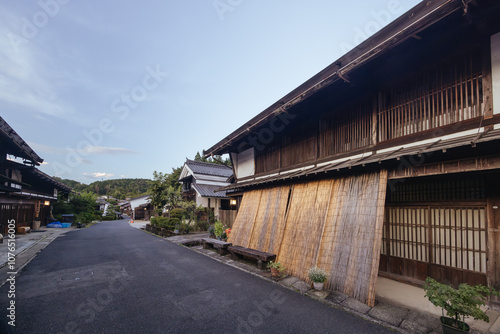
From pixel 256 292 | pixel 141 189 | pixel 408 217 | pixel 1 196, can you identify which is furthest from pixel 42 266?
pixel 141 189

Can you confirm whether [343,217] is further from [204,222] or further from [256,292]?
[204,222]

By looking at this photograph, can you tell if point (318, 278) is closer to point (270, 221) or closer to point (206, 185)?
point (270, 221)

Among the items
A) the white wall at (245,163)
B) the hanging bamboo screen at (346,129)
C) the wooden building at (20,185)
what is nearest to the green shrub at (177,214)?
the white wall at (245,163)

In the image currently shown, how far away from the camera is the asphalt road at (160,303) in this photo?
4430mm

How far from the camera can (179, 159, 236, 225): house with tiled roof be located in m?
24.1

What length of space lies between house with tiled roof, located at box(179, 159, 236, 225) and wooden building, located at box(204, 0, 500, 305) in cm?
1466

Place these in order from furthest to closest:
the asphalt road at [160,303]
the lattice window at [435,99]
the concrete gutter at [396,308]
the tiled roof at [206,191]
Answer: the tiled roof at [206,191]
the lattice window at [435,99]
the asphalt road at [160,303]
the concrete gutter at [396,308]

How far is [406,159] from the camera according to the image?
17.1ft

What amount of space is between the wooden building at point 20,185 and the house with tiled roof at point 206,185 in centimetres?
1371

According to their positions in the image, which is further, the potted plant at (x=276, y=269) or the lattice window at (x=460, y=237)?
the potted plant at (x=276, y=269)

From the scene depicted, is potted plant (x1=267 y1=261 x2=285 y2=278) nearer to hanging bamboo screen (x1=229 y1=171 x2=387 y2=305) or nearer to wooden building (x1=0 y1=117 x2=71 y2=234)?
hanging bamboo screen (x1=229 y1=171 x2=387 y2=305)

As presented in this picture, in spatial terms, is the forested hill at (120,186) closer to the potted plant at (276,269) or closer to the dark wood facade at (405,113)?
the potted plant at (276,269)

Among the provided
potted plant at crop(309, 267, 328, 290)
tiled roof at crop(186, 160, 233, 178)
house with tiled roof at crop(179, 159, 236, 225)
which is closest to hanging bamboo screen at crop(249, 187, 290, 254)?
potted plant at crop(309, 267, 328, 290)

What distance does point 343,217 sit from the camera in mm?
6383
